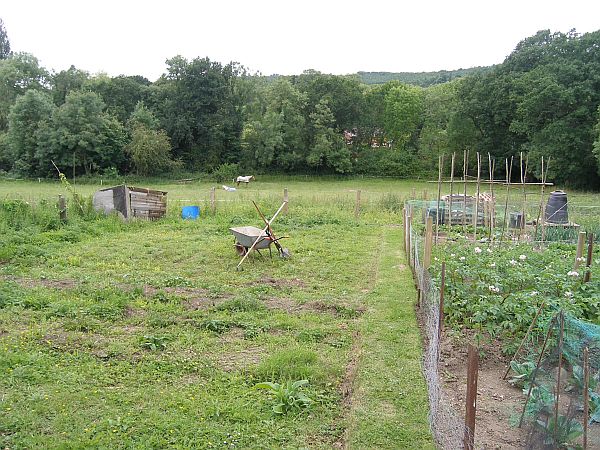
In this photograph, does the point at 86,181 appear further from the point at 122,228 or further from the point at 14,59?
the point at 122,228

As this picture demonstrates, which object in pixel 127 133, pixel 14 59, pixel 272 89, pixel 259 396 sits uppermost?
pixel 14 59

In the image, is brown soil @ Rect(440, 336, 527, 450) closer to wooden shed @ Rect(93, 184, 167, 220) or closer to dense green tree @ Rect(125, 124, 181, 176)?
→ wooden shed @ Rect(93, 184, 167, 220)

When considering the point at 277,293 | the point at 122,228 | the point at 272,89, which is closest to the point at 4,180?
the point at 272,89

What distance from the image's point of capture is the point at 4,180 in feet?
122

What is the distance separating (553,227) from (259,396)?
10018 mm

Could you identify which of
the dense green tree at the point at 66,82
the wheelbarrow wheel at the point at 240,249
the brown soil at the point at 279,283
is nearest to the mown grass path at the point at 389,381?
the brown soil at the point at 279,283

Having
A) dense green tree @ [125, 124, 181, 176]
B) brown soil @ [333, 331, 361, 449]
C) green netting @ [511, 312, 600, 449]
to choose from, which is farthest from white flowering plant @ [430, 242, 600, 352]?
dense green tree @ [125, 124, 181, 176]

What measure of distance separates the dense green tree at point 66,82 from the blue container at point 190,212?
36467 millimetres

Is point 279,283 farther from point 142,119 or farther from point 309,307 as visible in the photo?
point 142,119

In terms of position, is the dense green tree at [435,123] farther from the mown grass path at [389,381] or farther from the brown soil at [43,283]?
the brown soil at [43,283]

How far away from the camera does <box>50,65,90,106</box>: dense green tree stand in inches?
1845

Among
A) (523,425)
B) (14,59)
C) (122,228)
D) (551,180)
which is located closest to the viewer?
(523,425)

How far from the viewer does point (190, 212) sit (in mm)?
16203

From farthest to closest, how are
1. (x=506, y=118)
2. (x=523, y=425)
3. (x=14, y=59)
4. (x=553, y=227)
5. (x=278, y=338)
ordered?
(x=14, y=59) < (x=506, y=118) < (x=553, y=227) < (x=278, y=338) < (x=523, y=425)
